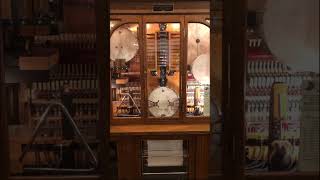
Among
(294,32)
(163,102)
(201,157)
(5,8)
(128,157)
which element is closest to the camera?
Answer: (5,8)

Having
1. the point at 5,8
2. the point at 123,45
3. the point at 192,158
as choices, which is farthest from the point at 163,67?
the point at 5,8

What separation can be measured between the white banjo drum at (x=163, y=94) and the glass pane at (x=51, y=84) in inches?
120

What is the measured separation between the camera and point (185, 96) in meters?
5.89

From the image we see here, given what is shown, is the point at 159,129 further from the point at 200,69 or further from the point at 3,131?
the point at 3,131

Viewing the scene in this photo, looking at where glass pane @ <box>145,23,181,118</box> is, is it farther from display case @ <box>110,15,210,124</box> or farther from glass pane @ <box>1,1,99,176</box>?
glass pane @ <box>1,1,99,176</box>

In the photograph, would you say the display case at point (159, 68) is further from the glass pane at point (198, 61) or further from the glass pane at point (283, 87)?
the glass pane at point (283, 87)

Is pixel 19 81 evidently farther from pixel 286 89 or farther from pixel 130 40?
pixel 130 40

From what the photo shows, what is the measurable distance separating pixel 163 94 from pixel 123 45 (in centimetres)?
80

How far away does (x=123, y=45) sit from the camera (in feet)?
19.1

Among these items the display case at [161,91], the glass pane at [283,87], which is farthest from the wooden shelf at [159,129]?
the glass pane at [283,87]

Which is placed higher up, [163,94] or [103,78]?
[103,78]

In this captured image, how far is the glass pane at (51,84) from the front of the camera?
2.81 m

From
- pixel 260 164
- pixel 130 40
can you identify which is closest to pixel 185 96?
pixel 130 40

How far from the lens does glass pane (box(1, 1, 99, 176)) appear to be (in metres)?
2.81
